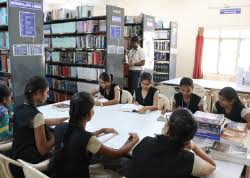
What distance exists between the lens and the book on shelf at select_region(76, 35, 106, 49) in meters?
5.15

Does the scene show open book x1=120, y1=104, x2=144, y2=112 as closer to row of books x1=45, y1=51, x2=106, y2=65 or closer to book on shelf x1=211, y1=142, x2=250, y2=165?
book on shelf x1=211, y1=142, x2=250, y2=165

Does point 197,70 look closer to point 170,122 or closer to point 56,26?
point 56,26

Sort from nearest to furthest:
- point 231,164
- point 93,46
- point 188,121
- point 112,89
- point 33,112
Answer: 1. point 188,121
2. point 231,164
3. point 33,112
4. point 112,89
5. point 93,46

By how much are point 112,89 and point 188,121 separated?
2.20 meters

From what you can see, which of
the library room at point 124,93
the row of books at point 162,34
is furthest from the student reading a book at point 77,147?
the row of books at point 162,34

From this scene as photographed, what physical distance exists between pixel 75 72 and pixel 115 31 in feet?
4.48

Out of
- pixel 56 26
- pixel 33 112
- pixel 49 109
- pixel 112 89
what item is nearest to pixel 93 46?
pixel 56 26

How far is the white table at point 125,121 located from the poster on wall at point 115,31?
237 centimetres

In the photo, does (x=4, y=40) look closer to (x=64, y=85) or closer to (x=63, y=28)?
(x=63, y=28)

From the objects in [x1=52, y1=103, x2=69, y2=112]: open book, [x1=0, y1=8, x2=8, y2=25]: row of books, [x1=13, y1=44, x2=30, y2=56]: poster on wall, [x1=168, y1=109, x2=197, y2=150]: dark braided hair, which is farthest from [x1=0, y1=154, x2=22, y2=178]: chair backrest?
[x1=0, y1=8, x2=8, y2=25]: row of books

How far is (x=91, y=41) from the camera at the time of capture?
211 inches

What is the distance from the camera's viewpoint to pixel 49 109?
9.85 feet

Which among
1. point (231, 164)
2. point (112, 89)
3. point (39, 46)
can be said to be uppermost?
point (39, 46)

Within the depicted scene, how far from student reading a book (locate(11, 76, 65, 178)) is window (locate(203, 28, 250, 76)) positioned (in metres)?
6.74
